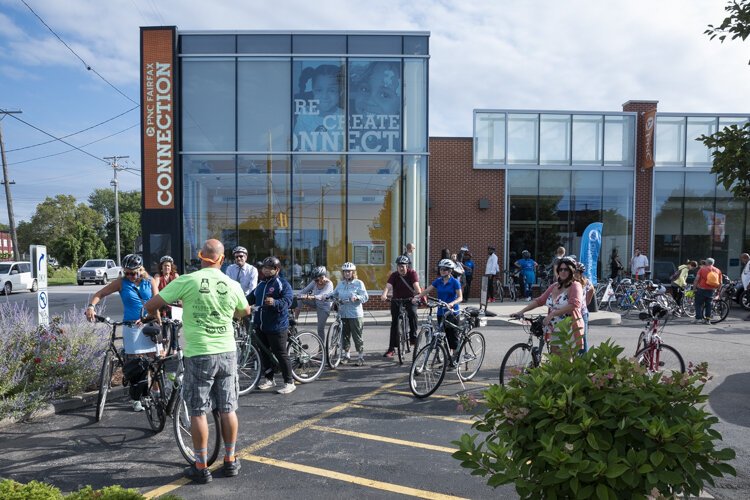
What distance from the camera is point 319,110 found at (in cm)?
1627

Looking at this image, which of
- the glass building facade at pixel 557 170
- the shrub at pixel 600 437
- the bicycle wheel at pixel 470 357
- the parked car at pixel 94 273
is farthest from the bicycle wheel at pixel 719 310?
the parked car at pixel 94 273

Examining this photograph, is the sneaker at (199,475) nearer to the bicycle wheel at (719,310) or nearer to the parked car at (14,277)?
the bicycle wheel at (719,310)

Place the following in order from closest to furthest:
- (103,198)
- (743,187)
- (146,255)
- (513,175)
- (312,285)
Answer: (743,187)
(312,285)
(146,255)
(513,175)
(103,198)

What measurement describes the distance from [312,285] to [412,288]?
5.51ft

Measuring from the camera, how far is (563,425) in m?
2.20

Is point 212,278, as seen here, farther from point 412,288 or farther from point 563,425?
point 412,288

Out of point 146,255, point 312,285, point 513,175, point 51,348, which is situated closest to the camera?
point 51,348

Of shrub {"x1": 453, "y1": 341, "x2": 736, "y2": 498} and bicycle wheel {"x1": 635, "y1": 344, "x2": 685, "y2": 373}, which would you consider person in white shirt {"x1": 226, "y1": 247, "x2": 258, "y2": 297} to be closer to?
bicycle wheel {"x1": 635, "y1": 344, "x2": 685, "y2": 373}

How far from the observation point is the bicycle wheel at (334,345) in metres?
8.26

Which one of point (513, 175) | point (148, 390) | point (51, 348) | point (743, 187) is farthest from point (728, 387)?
point (513, 175)

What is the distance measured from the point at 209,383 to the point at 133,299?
2310mm

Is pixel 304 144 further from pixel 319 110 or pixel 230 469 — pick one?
pixel 230 469

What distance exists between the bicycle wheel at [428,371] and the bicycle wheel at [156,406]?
293 centimetres

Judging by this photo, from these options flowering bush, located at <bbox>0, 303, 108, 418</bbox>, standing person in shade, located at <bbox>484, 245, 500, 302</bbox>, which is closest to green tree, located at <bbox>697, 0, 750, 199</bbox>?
flowering bush, located at <bbox>0, 303, 108, 418</bbox>
